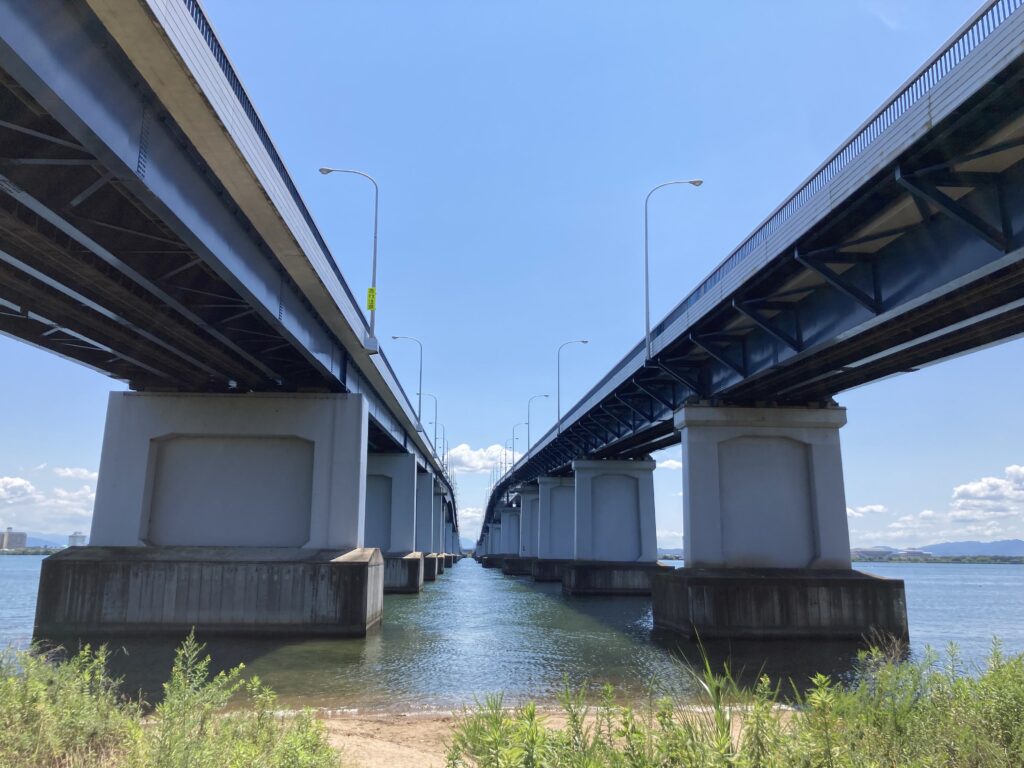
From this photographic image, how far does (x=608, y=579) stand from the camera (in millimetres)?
48969

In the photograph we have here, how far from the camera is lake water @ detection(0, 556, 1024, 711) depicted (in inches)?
634

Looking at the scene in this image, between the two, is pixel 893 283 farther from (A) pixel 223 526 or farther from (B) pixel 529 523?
(B) pixel 529 523

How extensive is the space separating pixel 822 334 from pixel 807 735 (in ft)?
55.7

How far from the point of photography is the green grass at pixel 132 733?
6.14m

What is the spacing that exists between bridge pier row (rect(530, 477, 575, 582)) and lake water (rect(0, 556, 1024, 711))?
31.7 m

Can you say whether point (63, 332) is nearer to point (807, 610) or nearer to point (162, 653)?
point (162, 653)

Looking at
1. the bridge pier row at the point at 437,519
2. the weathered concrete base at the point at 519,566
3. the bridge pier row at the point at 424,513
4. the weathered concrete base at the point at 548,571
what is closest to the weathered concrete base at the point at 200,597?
the weathered concrete base at the point at 548,571

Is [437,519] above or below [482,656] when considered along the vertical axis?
above

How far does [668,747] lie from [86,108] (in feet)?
33.1

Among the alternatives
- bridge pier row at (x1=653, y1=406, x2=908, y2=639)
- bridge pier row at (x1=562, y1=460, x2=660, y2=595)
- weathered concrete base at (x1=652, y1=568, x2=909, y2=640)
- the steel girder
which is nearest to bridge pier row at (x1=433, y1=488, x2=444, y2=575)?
bridge pier row at (x1=562, y1=460, x2=660, y2=595)

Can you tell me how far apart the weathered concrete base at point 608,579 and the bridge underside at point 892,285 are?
2108 centimetres

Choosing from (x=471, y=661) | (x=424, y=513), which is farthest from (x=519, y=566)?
(x=471, y=661)

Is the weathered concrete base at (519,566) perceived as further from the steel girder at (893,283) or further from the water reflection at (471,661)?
the steel girder at (893,283)

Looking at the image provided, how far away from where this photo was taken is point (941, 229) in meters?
15.9
